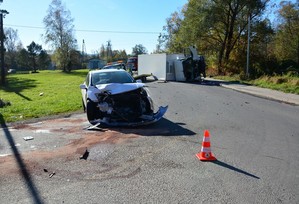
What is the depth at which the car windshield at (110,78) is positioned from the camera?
1007 cm

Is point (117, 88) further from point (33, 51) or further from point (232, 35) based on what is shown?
point (33, 51)

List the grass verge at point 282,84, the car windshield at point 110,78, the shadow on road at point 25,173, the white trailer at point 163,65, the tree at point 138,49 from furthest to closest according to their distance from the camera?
the tree at point 138,49 → the white trailer at point 163,65 → the grass verge at point 282,84 → the car windshield at point 110,78 → the shadow on road at point 25,173

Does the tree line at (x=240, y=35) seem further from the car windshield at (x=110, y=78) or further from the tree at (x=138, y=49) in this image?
the tree at (x=138, y=49)

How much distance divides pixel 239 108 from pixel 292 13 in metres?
42.3

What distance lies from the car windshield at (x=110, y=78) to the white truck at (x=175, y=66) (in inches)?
653

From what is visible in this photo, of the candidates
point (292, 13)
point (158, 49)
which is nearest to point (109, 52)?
point (158, 49)

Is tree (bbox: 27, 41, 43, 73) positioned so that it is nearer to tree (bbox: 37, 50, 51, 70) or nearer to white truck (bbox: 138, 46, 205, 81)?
tree (bbox: 37, 50, 51, 70)

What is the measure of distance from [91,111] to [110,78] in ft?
5.63

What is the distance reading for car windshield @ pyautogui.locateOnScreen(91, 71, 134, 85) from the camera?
10069 millimetres

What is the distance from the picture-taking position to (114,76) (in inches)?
409

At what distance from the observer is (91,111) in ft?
29.4

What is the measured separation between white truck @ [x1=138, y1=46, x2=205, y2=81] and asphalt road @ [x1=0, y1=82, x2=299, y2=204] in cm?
1841

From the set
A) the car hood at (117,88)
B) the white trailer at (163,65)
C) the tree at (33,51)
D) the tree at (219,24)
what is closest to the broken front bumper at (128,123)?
the car hood at (117,88)

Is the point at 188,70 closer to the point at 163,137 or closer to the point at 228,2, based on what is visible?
the point at 228,2
